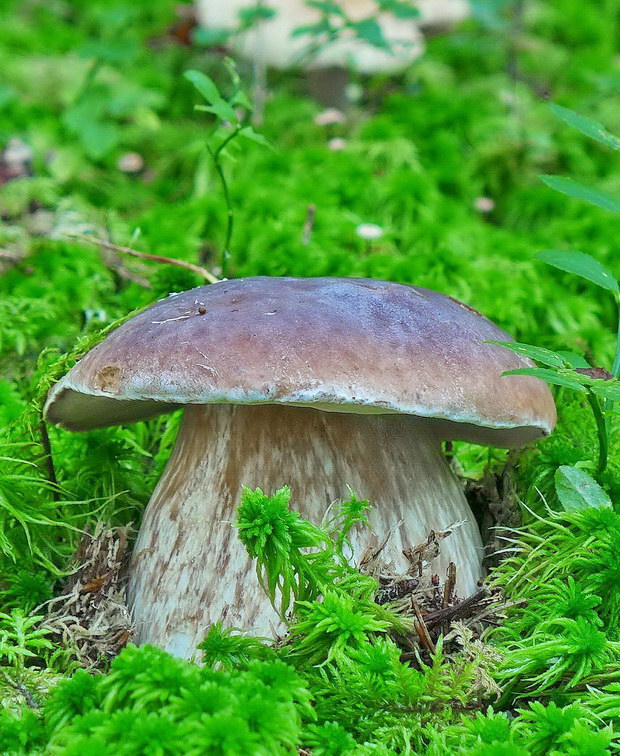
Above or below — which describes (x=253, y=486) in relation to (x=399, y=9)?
below

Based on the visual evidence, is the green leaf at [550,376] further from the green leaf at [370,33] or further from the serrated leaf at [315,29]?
the serrated leaf at [315,29]

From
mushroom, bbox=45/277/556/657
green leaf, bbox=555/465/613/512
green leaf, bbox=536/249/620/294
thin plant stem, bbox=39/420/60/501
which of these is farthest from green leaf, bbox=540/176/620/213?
thin plant stem, bbox=39/420/60/501

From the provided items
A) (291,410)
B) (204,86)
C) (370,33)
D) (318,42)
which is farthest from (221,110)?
(318,42)

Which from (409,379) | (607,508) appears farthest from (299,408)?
(607,508)

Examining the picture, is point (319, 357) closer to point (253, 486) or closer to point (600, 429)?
point (253, 486)

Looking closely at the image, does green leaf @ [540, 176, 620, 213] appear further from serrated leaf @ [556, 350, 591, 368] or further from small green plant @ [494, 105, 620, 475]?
serrated leaf @ [556, 350, 591, 368]

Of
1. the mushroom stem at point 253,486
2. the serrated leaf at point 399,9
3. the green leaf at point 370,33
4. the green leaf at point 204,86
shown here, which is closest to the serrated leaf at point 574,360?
the mushroom stem at point 253,486

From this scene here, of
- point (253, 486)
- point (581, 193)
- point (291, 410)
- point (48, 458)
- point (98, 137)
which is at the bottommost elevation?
point (98, 137)
